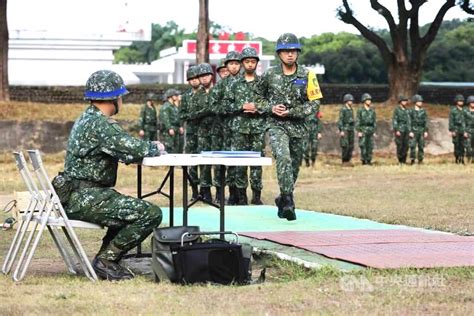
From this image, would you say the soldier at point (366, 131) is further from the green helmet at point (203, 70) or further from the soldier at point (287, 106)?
the soldier at point (287, 106)

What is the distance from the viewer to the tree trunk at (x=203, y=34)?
34156 millimetres

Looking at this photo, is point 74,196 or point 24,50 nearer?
point 74,196

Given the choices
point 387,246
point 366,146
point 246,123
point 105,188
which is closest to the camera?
point 105,188

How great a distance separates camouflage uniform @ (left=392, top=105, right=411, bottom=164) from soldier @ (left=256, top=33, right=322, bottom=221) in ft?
58.0

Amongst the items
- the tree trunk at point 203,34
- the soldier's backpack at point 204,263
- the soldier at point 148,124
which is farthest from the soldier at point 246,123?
the tree trunk at point 203,34

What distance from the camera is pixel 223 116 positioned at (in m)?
16.2

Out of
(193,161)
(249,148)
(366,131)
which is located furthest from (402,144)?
(193,161)

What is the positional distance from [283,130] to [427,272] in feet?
15.8

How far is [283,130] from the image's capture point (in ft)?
42.5

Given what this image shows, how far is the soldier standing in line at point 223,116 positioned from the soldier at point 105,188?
262 inches

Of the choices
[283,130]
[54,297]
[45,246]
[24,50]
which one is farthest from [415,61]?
[54,297]

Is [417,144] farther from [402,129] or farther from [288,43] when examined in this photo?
[288,43]

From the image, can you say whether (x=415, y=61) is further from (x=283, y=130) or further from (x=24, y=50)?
(x=283, y=130)

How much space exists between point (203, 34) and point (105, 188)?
25589mm
